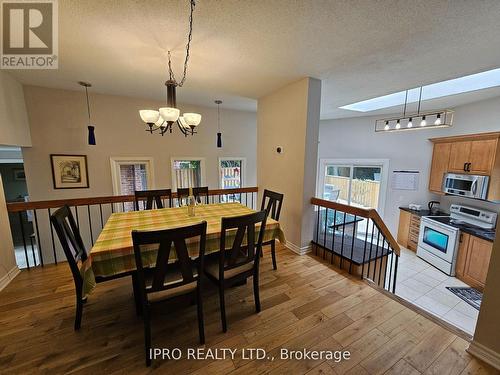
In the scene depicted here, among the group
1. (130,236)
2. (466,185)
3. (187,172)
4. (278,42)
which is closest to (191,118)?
(278,42)

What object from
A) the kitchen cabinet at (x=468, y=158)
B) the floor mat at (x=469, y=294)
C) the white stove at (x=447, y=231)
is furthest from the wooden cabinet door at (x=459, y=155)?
the floor mat at (x=469, y=294)

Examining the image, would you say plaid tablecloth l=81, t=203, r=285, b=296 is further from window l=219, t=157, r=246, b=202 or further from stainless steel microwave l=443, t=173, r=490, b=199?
stainless steel microwave l=443, t=173, r=490, b=199

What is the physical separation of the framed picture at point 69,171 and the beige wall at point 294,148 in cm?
343

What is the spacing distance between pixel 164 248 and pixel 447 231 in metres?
5.12

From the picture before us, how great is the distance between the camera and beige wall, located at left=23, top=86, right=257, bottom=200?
3396 millimetres

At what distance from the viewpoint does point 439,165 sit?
4422 millimetres

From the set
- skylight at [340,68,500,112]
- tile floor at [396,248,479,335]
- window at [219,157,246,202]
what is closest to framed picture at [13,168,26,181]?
window at [219,157,246,202]

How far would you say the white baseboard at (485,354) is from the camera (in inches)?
56.6

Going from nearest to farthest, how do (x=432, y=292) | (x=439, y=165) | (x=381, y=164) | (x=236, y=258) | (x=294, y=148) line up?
(x=236, y=258)
(x=294, y=148)
(x=432, y=292)
(x=439, y=165)
(x=381, y=164)

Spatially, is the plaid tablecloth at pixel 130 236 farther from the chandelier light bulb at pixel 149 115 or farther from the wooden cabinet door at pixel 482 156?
the wooden cabinet door at pixel 482 156

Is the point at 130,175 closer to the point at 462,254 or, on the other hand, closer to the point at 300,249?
the point at 300,249

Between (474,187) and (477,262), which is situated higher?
(474,187)

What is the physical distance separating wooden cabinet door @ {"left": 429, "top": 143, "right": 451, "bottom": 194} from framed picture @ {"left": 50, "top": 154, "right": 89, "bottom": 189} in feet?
23.9

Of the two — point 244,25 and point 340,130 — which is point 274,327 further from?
point 340,130
